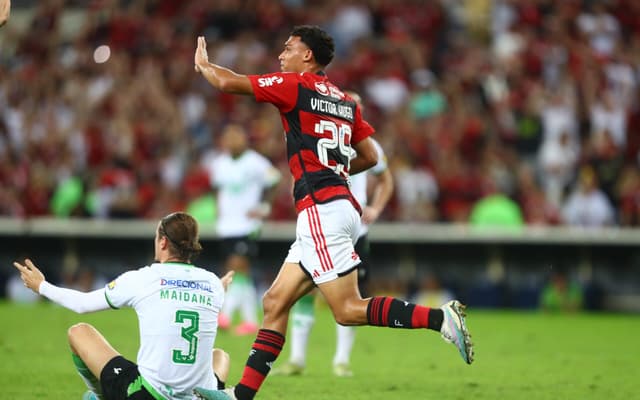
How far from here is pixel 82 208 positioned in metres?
20.0

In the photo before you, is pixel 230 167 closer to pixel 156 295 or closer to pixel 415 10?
pixel 156 295

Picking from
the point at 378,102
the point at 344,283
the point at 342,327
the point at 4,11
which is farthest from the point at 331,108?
the point at 378,102

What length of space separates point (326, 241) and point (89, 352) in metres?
1.67

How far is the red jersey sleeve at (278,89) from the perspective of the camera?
7055 mm

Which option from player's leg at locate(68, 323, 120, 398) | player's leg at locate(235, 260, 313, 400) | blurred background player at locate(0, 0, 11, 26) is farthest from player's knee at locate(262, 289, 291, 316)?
blurred background player at locate(0, 0, 11, 26)

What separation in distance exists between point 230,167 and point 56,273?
7457 millimetres

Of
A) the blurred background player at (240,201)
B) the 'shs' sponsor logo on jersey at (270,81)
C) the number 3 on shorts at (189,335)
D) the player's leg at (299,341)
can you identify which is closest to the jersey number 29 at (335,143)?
the 'shs' sponsor logo on jersey at (270,81)

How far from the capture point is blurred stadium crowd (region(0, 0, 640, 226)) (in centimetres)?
1956

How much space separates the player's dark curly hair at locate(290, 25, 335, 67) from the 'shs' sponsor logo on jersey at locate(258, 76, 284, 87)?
1.52ft

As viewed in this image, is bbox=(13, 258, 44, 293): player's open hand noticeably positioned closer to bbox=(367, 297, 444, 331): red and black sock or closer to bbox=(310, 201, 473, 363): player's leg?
bbox=(310, 201, 473, 363): player's leg

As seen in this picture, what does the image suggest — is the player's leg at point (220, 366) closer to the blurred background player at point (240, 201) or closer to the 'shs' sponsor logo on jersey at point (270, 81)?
the 'shs' sponsor logo on jersey at point (270, 81)

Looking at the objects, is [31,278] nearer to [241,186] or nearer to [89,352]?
[89,352]

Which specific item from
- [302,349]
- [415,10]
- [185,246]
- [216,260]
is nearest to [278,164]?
[216,260]

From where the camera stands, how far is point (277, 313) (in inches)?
288
